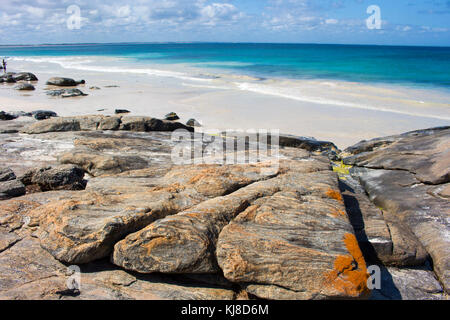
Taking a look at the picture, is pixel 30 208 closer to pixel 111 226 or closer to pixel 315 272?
pixel 111 226

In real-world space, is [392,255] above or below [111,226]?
below

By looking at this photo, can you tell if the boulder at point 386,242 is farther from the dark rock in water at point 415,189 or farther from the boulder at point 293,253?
the boulder at point 293,253

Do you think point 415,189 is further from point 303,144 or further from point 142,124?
point 142,124

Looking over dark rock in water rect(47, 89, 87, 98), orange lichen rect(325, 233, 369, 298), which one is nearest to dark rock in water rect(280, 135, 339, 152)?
orange lichen rect(325, 233, 369, 298)

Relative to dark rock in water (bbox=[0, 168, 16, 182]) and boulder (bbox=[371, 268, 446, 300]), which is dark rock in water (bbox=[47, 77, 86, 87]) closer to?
dark rock in water (bbox=[0, 168, 16, 182])

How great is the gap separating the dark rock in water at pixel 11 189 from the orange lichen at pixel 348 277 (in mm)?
5322

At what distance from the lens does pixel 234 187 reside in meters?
5.48

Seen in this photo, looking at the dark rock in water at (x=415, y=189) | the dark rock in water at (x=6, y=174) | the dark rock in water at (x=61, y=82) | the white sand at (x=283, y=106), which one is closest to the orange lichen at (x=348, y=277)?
the dark rock in water at (x=415, y=189)

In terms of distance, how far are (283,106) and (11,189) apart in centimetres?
1608

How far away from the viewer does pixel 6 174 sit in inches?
266

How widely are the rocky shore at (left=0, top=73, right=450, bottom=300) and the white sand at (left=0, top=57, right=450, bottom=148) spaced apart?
7.75 meters

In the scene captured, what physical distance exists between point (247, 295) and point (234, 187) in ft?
6.40
